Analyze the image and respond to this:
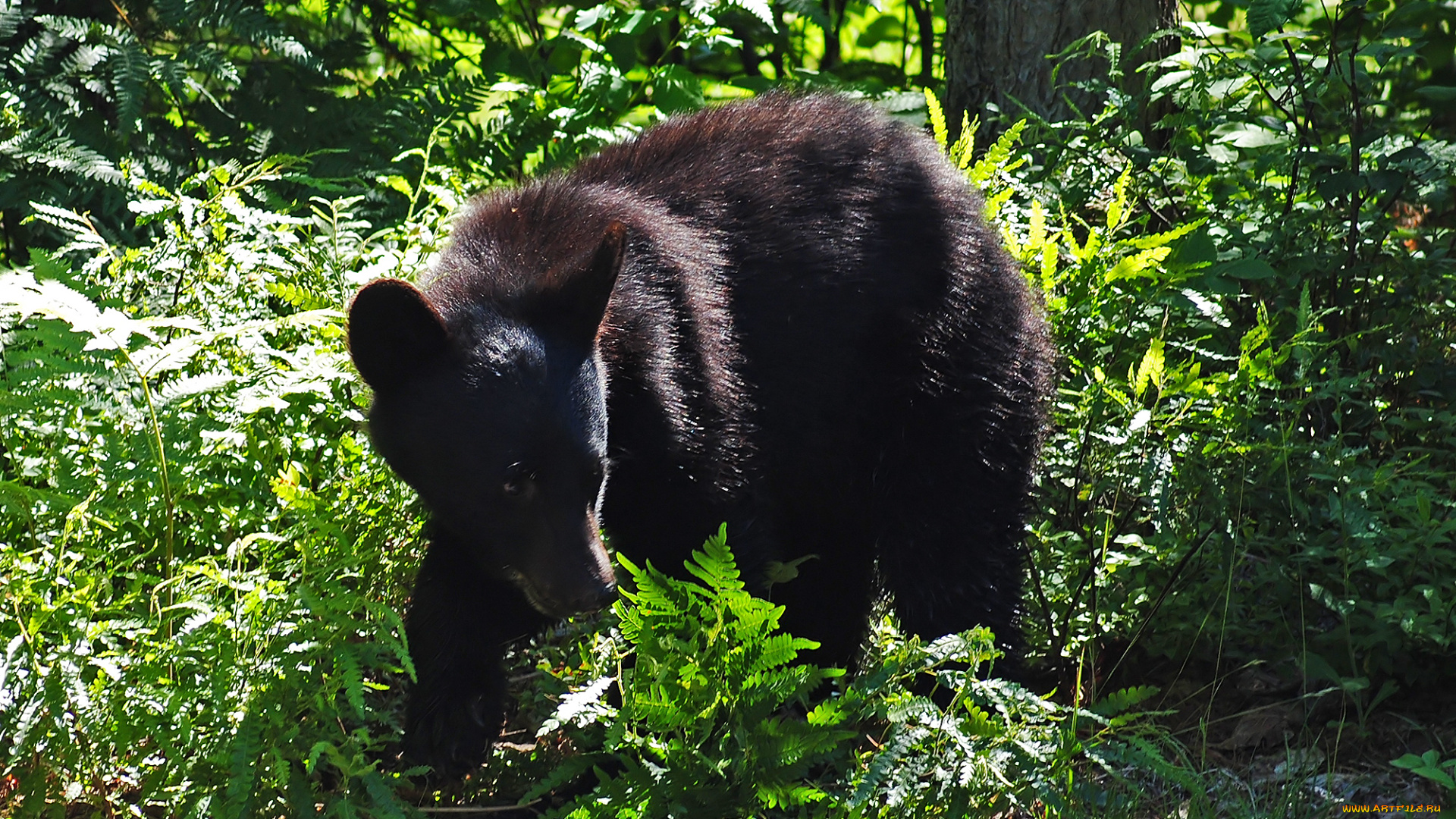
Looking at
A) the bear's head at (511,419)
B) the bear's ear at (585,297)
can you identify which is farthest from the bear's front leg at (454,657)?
the bear's ear at (585,297)

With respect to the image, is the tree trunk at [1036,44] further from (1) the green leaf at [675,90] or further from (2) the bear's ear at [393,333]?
(2) the bear's ear at [393,333]

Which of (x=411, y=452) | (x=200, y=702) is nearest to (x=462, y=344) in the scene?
(x=411, y=452)

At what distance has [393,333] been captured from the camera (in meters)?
3.08

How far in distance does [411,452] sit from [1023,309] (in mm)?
1852

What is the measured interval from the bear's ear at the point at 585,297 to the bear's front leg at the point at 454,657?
0.65 metres

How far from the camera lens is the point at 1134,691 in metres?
2.87

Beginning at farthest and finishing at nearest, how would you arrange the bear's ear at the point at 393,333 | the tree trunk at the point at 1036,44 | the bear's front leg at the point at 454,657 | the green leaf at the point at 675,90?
the green leaf at the point at 675,90, the tree trunk at the point at 1036,44, the bear's front leg at the point at 454,657, the bear's ear at the point at 393,333

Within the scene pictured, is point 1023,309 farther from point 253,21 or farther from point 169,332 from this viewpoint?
point 253,21

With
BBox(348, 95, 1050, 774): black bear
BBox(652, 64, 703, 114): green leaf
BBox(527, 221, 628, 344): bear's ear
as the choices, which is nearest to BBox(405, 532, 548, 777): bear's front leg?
BBox(348, 95, 1050, 774): black bear

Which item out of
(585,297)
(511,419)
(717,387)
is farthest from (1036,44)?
(511,419)

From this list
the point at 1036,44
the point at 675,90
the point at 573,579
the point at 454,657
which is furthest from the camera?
the point at 675,90

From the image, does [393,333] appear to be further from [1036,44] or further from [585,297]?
[1036,44]

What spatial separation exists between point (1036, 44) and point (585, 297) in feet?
10.0

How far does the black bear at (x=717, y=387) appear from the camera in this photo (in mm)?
3133
